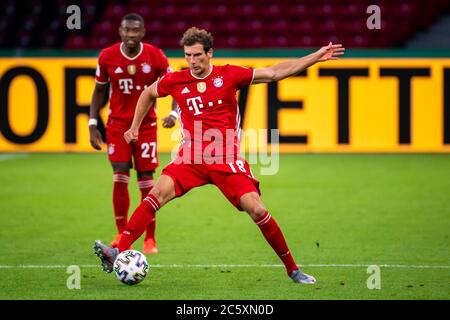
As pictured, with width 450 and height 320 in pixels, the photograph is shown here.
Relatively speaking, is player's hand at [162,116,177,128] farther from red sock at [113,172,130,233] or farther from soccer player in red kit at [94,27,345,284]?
soccer player in red kit at [94,27,345,284]

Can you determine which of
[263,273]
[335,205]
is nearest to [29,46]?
[335,205]

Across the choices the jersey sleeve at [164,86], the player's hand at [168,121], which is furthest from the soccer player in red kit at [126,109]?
the jersey sleeve at [164,86]

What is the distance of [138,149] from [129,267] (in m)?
2.09

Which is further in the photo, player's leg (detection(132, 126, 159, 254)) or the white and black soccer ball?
player's leg (detection(132, 126, 159, 254))

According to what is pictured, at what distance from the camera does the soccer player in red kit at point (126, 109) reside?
9.00 m

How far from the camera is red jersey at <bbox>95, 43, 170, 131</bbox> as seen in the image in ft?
29.5

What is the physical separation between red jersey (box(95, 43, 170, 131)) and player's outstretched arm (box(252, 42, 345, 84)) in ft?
5.93

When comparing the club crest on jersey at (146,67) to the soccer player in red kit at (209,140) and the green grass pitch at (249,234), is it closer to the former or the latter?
the soccer player in red kit at (209,140)

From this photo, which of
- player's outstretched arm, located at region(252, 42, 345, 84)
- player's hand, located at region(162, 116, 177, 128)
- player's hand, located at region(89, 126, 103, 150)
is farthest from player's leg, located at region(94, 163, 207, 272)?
player's hand, located at region(89, 126, 103, 150)

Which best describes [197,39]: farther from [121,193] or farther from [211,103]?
[121,193]

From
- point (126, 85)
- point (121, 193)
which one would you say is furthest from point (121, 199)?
point (126, 85)

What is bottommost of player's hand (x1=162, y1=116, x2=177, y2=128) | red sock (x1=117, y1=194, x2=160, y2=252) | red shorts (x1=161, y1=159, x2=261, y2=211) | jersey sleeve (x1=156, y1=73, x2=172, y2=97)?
red sock (x1=117, y1=194, x2=160, y2=252)
